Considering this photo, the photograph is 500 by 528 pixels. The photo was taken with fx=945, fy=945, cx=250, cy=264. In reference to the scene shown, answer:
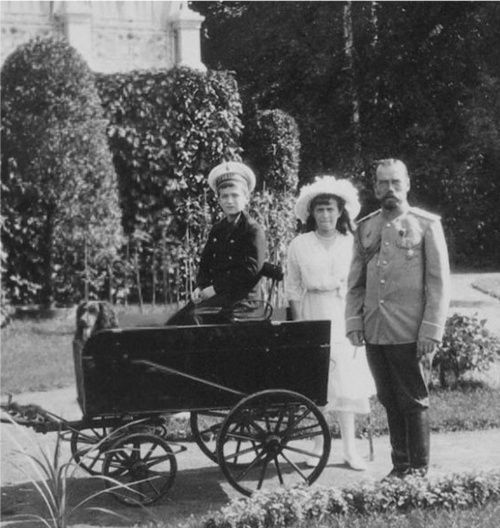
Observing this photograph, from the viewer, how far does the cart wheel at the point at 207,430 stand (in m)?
5.76

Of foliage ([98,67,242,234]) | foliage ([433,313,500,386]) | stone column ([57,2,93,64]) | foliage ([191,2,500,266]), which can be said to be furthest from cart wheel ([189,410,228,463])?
foliage ([191,2,500,266])

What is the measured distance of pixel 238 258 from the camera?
5648 millimetres

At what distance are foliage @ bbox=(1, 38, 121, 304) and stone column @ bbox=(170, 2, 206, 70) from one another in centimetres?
400

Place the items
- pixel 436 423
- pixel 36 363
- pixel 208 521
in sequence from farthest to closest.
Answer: pixel 36 363, pixel 436 423, pixel 208 521

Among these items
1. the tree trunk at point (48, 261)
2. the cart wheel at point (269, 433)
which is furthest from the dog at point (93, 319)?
the tree trunk at point (48, 261)

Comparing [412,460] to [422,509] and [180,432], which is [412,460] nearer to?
[422,509]

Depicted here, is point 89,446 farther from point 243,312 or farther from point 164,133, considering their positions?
point 164,133

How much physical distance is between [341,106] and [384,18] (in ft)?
7.81

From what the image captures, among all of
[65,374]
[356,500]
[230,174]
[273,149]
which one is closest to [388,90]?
[273,149]

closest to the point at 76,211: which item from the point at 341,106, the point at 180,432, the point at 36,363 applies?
the point at 36,363

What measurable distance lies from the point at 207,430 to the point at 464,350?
9.91ft

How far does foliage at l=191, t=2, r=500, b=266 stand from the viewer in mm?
22688

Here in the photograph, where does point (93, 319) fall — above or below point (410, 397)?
above

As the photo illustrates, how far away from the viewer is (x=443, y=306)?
4.96m
